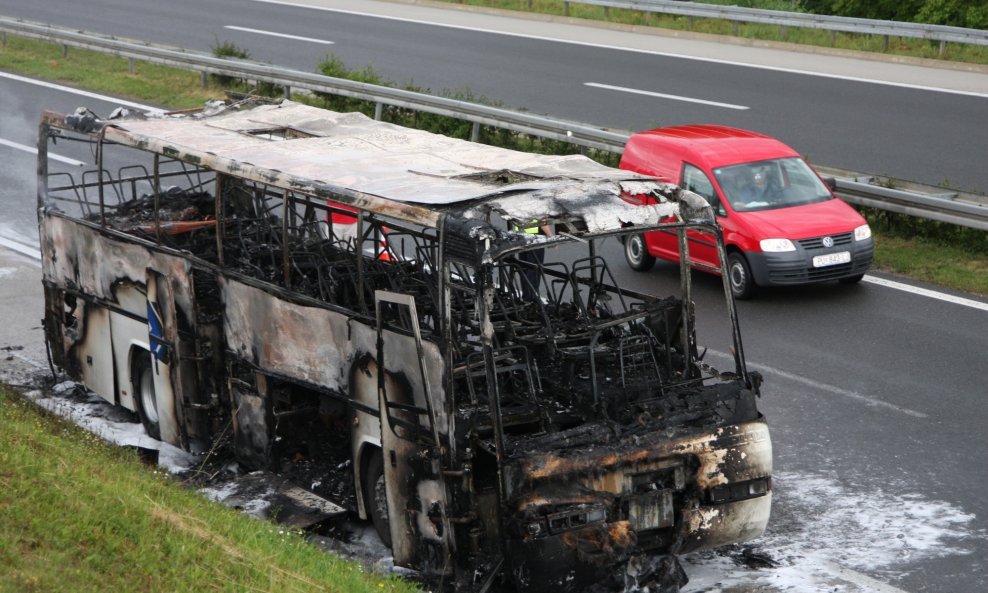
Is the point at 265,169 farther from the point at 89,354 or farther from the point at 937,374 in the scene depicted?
the point at 937,374

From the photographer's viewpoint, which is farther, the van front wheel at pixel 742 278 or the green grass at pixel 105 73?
the green grass at pixel 105 73

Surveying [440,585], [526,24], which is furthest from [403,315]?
[526,24]

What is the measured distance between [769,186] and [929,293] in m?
2.14

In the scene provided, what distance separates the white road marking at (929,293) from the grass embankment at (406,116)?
37cm

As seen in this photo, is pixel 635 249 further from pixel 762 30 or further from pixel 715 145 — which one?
pixel 762 30

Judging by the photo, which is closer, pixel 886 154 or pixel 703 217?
pixel 703 217

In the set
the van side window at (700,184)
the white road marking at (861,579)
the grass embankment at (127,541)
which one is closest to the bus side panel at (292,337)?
the grass embankment at (127,541)

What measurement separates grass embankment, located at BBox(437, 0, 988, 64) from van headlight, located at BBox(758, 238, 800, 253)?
1345cm

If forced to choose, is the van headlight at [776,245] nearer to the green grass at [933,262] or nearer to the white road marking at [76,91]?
the green grass at [933,262]

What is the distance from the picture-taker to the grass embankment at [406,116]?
15031 millimetres

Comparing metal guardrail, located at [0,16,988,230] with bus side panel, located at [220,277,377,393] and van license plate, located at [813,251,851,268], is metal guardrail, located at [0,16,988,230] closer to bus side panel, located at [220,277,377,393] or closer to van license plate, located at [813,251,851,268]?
van license plate, located at [813,251,851,268]

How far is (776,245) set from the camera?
13812 mm

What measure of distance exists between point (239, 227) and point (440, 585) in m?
3.78

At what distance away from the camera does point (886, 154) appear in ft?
64.7
